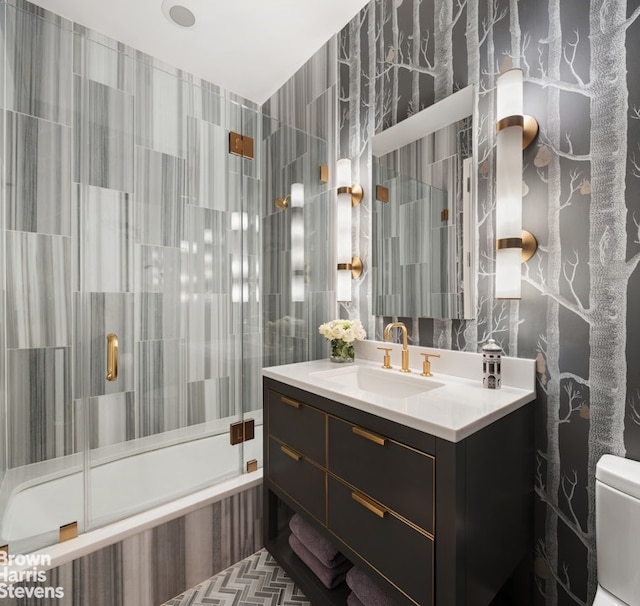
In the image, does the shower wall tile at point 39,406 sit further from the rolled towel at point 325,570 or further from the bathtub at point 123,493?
the rolled towel at point 325,570

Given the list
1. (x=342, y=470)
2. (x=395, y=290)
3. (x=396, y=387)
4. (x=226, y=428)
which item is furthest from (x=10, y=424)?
(x=395, y=290)

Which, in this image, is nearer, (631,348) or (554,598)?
(631,348)

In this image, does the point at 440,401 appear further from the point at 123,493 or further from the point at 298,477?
the point at 123,493

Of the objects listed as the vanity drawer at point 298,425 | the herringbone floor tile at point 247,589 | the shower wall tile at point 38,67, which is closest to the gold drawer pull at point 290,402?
the vanity drawer at point 298,425

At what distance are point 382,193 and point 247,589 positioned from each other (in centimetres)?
193

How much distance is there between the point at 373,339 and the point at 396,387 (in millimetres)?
370

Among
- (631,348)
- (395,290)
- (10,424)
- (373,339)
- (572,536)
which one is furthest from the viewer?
(373,339)

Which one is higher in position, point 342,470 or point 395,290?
point 395,290

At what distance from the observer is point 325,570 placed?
4.82ft

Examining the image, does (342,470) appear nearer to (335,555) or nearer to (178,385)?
(335,555)

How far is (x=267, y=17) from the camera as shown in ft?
6.54

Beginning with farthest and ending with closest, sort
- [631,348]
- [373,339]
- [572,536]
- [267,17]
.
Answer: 1. [267,17]
2. [373,339]
3. [572,536]
4. [631,348]

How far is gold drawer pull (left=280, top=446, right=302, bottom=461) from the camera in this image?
147 centimetres

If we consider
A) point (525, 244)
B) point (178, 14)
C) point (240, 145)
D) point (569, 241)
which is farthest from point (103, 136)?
point (569, 241)
